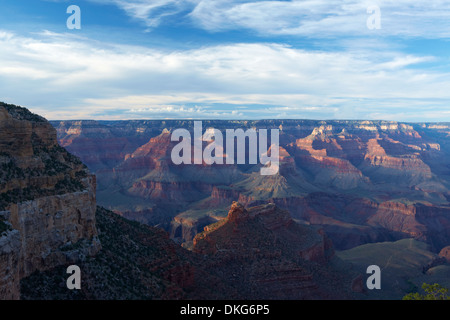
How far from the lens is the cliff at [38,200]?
944 inches

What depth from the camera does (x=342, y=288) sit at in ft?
176

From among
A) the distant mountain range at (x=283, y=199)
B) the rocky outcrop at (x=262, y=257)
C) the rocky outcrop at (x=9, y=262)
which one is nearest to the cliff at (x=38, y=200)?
the rocky outcrop at (x=9, y=262)

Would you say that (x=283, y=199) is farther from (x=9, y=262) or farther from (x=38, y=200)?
(x=9, y=262)

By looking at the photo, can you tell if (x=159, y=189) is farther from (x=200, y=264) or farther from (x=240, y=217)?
(x=200, y=264)

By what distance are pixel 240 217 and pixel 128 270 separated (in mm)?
29115

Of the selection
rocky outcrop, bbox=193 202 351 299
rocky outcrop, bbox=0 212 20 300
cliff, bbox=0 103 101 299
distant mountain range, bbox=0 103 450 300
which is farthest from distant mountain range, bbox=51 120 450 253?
rocky outcrop, bbox=0 212 20 300

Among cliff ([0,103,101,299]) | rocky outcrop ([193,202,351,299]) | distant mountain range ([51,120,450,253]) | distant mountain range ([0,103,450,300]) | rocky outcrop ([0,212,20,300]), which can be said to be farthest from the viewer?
distant mountain range ([51,120,450,253])

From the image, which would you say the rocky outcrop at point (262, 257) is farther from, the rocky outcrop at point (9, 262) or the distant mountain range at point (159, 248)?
the rocky outcrop at point (9, 262)

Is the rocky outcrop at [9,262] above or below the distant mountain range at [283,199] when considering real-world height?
above

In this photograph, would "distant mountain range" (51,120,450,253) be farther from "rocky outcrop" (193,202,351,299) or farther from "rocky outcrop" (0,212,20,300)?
"rocky outcrop" (0,212,20,300)

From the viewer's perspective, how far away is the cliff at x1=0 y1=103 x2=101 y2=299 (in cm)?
2397

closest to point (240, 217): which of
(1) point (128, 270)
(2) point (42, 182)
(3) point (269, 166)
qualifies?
(1) point (128, 270)

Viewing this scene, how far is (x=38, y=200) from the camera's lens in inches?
1007

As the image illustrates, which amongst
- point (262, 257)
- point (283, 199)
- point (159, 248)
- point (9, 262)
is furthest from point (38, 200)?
point (283, 199)
